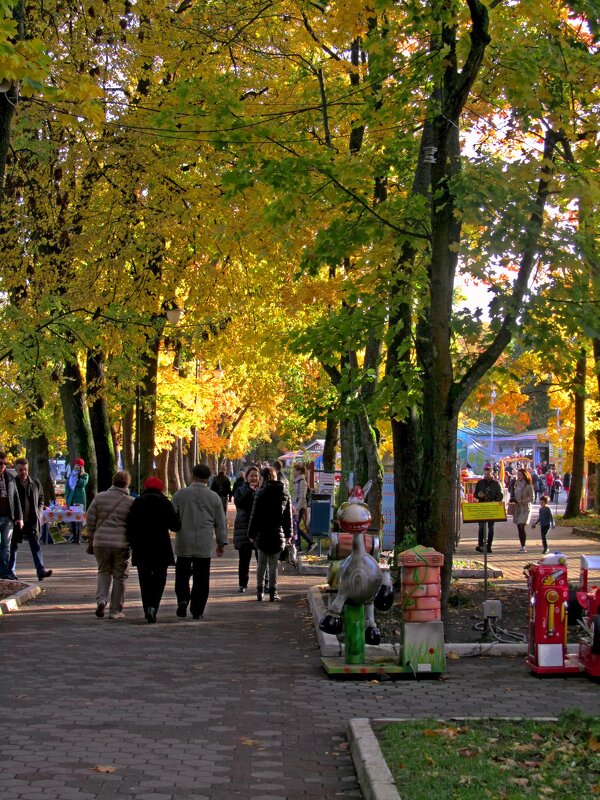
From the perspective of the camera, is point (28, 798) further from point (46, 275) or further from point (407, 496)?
point (46, 275)

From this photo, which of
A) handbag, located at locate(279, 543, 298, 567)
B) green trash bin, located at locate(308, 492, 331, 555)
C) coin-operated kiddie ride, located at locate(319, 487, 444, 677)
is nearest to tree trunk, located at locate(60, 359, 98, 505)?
green trash bin, located at locate(308, 492, 331, 555)

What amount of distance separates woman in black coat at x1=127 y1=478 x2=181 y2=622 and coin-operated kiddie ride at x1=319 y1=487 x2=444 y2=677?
3460mm

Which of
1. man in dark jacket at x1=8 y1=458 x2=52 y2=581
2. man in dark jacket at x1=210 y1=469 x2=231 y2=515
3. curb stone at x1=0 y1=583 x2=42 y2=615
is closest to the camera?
curb stone at x1=0 y1=583 x2=42 y2=615

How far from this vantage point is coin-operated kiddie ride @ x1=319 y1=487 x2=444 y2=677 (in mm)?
9625

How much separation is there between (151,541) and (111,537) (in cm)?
56

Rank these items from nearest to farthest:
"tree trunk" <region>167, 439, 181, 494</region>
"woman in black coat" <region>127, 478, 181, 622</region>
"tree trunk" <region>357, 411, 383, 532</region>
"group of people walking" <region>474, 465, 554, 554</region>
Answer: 1. "woman in black coat" <region>127, 478, 181, 622</region>
2. "tree trunk" <region>357, 411, 383, 532</region>
3. "group of people walking" <region>474, 465, 554, 554</region>
4. "tree trunk" <region>167, 439, 181, 494</region>

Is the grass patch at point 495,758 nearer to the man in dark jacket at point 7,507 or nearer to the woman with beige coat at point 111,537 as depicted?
the woman with beige coat at point 111,537

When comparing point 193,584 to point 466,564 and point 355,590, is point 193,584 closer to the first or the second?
point 355,590

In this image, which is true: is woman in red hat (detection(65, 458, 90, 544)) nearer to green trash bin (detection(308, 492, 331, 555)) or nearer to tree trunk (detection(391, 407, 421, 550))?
green trash bin (detection(308, 492, 331, 555))

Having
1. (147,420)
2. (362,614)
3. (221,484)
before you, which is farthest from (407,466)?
(147,420)

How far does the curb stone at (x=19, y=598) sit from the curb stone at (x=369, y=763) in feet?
26.5

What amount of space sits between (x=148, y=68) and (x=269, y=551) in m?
8.43

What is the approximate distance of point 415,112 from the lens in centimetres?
1323

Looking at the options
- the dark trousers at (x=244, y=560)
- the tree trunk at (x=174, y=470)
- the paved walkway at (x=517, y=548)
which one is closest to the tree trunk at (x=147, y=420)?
the paved walkway at (x=517, y=548)
